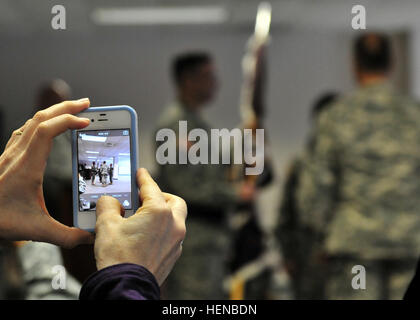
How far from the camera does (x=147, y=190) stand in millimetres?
424

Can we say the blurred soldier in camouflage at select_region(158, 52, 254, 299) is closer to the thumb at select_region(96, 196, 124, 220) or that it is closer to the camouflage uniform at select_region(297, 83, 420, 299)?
the camouflage uniform at select_region(297, 83, 420, 299)

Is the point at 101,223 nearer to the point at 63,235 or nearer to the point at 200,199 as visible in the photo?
the point at 63,235

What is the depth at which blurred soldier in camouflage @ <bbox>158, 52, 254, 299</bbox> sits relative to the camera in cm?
108

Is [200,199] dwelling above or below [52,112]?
below

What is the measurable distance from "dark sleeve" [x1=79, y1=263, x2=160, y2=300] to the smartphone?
83 millimetres

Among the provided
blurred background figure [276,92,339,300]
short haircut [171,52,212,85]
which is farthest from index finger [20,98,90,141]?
blurred background figure [276,92,339,300]

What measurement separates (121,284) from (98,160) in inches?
5.3

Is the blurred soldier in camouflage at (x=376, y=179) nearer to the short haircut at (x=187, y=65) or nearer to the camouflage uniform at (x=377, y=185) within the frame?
the camouflage uniform at (x=377, y=185)

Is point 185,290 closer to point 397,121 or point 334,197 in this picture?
point 334,197

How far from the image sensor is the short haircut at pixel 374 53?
1.29 meters

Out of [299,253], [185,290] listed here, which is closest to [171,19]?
[299,253]

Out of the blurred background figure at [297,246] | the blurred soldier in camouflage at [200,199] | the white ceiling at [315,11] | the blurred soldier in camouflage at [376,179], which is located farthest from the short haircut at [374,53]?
the white ceiling at [315,11]

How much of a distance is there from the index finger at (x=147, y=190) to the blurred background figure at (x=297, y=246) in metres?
1.38

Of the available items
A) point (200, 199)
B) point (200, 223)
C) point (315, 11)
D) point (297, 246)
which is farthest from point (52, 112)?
point (315, 11)
